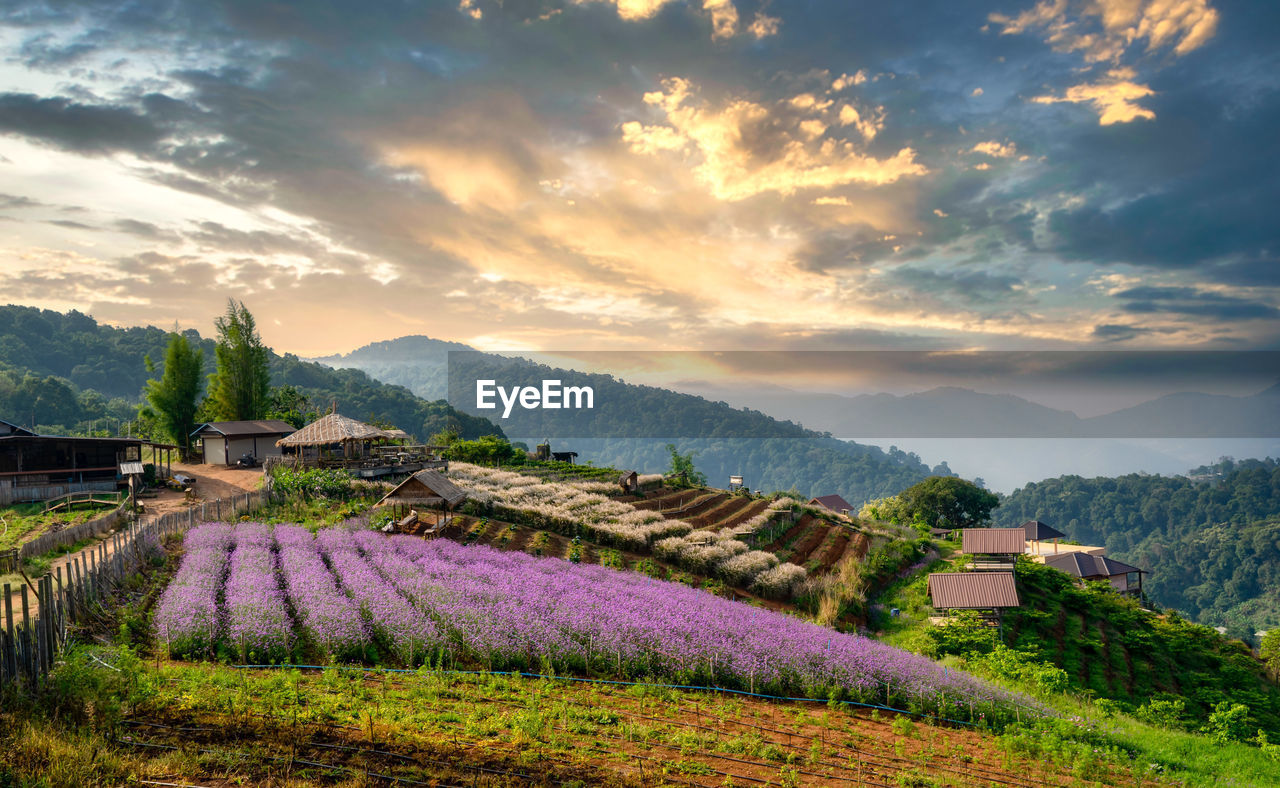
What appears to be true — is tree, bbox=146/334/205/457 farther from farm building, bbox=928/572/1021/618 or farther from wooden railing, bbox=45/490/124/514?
farm building, bbox=928/572/1021/618

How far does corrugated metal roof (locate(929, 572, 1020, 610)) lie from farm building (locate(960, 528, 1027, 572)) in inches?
225

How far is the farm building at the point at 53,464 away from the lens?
2794 cm

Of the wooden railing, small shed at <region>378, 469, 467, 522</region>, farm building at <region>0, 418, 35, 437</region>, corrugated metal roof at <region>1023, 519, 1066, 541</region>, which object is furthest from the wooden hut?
farm building at <region>0, 418, 35, 437</region>

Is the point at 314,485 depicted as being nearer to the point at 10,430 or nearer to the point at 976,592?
the point at 10,430

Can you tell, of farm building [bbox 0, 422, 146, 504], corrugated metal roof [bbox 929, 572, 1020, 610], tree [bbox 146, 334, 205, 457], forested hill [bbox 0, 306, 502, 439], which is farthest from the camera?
forested hill [bbox 0, 306, 502, 439]

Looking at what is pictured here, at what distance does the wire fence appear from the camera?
25.4 feet

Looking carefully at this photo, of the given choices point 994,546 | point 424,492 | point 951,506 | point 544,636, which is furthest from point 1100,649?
point 951,506

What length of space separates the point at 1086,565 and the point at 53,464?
52852 millimetres

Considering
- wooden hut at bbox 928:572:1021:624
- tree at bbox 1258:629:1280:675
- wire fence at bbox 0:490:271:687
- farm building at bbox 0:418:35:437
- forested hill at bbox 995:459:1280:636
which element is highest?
farm building at bbox 0:418:35:437

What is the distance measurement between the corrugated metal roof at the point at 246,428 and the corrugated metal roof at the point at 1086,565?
151 ft

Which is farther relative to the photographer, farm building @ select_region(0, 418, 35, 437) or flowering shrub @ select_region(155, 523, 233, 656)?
Answer: farm building @ select_region(0, 418, 35, 437)

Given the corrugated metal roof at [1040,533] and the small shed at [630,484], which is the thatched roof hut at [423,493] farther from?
the corrugated metal roof at [1040,533]

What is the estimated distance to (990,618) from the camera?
65.5ft

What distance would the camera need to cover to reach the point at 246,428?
39.6 metres
